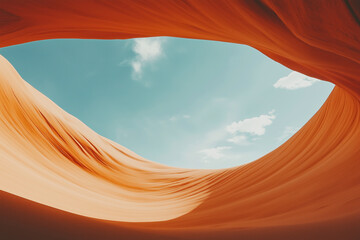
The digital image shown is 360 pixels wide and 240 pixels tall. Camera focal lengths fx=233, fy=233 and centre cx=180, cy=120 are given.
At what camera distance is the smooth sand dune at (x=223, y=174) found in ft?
4.07

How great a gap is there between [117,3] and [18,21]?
50.8 inches

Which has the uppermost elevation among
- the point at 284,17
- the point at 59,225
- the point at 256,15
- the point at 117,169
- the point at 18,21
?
the point at 18,21

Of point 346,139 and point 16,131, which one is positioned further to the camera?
point 16,131

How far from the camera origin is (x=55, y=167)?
4.82 m

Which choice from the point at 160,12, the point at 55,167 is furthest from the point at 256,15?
the point at 55,167

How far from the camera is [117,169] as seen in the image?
678 centimetres

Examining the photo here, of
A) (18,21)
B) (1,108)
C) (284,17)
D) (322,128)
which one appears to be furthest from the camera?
(1,108)

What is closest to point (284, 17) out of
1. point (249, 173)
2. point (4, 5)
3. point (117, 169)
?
point (4, 5)

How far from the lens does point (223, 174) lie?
572 centimetres

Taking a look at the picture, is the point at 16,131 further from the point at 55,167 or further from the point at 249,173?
the point at 249,173

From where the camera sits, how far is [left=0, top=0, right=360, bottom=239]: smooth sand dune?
1.24 metres

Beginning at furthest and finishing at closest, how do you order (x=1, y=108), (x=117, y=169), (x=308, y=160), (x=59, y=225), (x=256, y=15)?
1. (x=117, y=169)
2. (x=1, y=108)
3. (x=308, y=160)
4. (x=256, y=15)
5. (x=59, y=225)

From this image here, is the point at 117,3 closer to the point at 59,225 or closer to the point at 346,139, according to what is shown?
the point at 59,225

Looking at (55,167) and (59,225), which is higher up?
(55,167)
